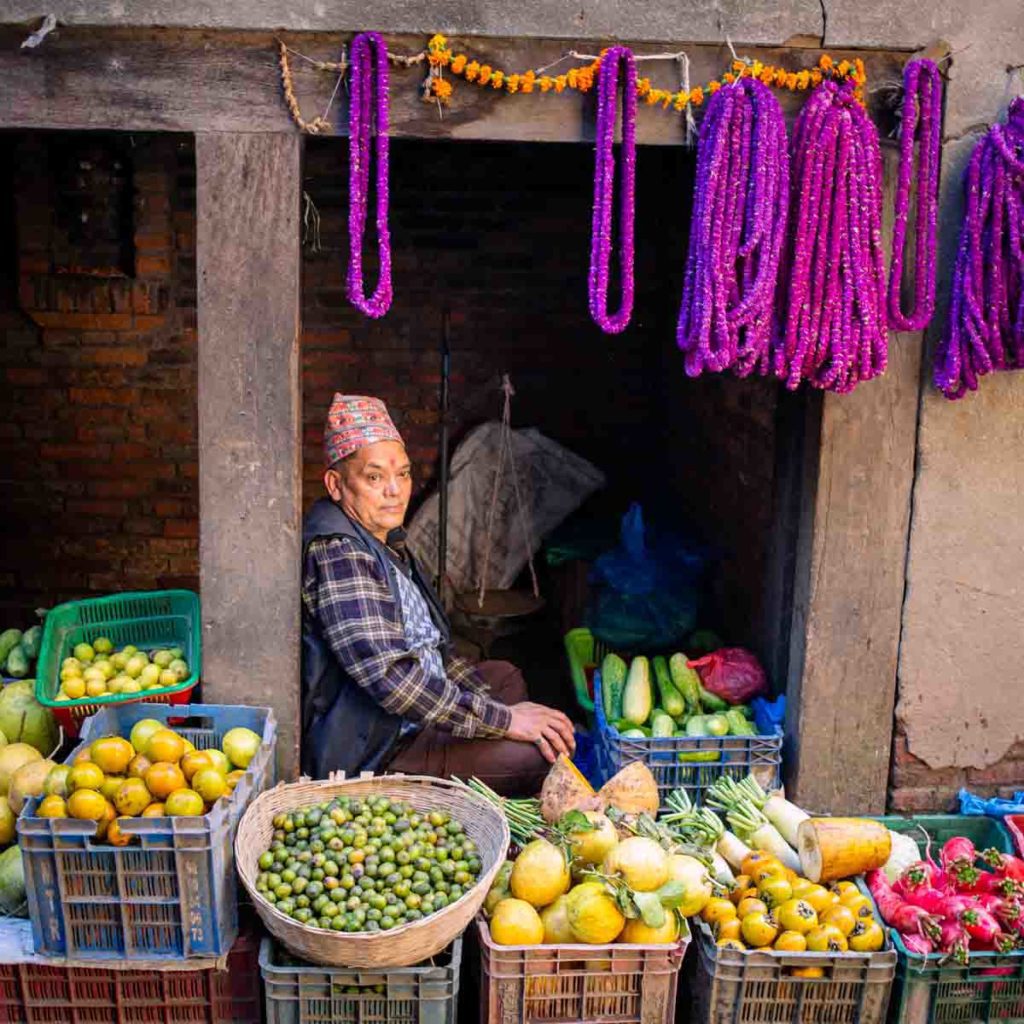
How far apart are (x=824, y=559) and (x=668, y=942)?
154 centimetres

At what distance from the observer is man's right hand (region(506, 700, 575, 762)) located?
4629mm

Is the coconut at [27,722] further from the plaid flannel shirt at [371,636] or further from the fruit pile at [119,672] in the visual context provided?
the plaid flannel shirt at [371,636]

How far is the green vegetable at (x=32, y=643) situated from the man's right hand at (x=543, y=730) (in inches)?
77.8

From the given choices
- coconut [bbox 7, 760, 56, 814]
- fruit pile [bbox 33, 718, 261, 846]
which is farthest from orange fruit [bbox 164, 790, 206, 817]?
coconut [bbox 7, 760, 56, 814]

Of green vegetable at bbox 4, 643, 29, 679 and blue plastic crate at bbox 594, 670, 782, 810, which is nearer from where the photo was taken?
blue plastic crate at bbox 594, 670, 782, 810

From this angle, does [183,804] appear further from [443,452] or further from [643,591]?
[443,452]

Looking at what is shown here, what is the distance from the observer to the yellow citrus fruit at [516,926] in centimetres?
362

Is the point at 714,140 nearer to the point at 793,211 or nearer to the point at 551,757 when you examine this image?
the point at 793,211

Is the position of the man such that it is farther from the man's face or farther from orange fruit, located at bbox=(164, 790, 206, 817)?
orange fruit, located at bbox=(164, 790, 206, 817)

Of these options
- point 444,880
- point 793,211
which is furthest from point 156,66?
point 444,880

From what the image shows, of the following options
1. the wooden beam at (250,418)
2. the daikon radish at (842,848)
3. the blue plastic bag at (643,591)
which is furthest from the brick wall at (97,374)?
the daikon radish at (842,848)

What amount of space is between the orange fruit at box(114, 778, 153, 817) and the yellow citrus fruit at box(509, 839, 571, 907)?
1.15 metres

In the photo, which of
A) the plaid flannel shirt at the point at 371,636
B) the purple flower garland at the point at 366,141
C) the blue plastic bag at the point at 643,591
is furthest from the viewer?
the blue plastic bag at the point at 643,591

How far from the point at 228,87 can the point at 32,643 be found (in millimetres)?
2419
